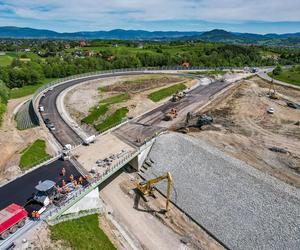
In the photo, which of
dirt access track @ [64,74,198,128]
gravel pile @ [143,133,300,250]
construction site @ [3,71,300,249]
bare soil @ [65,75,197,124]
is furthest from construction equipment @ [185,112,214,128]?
bare soil @ [65,75,197,124]

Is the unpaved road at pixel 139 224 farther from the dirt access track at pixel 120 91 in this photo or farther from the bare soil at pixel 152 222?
the dirt access track at pixel 120 91

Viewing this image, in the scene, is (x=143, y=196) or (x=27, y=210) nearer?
(x=27, y=210)

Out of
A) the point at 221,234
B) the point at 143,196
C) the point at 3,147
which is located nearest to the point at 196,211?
the point at 221,234

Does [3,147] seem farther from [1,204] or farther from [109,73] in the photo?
[109,73]

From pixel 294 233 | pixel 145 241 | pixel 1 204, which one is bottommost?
pixel 145 241

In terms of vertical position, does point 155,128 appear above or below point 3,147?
above

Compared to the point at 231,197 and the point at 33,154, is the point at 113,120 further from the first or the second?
the point at 231,197

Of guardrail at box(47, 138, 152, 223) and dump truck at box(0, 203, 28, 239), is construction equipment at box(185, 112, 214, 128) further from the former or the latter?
dump truck at box(0, 203, 28, 239)
